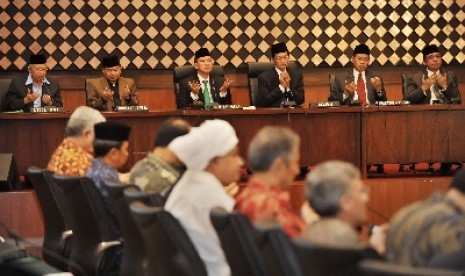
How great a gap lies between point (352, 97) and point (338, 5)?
1.93 meters

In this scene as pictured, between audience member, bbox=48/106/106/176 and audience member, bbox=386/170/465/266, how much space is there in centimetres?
292

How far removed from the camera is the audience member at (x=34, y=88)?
9180mm

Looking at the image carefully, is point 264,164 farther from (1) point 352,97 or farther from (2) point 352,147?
(1) point 352,97

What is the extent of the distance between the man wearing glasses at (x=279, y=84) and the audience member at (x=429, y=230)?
6058mm

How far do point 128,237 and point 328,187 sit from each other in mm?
1481

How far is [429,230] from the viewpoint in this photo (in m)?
3.07

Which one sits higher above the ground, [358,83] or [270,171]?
[358,83]

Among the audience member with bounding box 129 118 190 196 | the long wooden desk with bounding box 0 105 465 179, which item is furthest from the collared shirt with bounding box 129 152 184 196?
the long wooden desk with bounding box 0 105 465 179

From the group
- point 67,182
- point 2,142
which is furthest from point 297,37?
point 67,182

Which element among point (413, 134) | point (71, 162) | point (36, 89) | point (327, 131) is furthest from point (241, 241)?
point (36, 89)

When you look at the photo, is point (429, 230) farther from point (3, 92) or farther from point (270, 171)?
point (3, 92)

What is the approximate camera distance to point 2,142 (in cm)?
834

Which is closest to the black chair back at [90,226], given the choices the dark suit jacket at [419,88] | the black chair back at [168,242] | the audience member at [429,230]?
the black chair back at [168,242]

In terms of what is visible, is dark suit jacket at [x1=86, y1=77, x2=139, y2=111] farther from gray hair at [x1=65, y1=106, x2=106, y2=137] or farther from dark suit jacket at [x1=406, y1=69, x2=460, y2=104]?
gray hair at [x1=65, y1=106, x2=106, y2=137]
